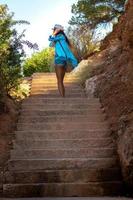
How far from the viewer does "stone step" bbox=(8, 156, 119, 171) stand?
8.94 meters

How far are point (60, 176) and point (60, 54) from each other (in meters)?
4.97

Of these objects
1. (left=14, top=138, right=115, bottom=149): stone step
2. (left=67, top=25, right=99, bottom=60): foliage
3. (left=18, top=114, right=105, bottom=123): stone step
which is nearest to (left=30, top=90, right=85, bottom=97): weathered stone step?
(left=18, top=114, right=105, bottom=123): stone step

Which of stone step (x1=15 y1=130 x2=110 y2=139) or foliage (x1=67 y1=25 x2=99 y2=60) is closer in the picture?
stone step (x1=15 y1=130 x2=110 y2=139)

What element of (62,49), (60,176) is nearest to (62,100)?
(62,49)

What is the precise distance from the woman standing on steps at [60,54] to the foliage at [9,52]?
46.9 inches

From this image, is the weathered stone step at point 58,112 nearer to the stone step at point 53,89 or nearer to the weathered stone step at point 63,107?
the weathered stone step at point 63,107

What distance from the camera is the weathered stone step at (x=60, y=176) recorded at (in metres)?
8.55

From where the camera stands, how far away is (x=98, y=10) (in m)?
20.7

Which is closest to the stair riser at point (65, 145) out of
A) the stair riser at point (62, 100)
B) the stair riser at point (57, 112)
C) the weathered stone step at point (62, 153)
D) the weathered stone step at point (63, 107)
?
the weathered stone step at point (62, 153)


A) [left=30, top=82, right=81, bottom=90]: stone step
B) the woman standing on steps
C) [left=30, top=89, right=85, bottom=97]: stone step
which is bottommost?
[left=30, top=82, right=81, bottom=90]: stone step

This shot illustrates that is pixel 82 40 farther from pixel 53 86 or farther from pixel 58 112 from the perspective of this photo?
pixel 58 112

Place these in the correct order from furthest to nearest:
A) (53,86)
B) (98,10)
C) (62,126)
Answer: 1. (98,10)
2. (53,86)
3. (62,126)

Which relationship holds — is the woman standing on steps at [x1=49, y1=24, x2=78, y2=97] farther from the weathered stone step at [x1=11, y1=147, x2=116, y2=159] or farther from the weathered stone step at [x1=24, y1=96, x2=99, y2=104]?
the weathered stone step at [x1=11, y1=147, x2=116, y2=159]

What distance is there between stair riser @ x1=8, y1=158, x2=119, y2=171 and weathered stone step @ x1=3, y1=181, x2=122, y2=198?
0.60 meters
